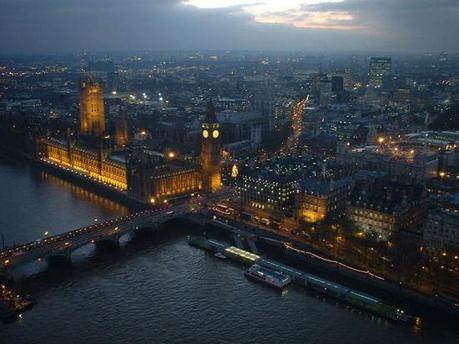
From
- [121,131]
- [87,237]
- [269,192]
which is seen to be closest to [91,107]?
[121,131]

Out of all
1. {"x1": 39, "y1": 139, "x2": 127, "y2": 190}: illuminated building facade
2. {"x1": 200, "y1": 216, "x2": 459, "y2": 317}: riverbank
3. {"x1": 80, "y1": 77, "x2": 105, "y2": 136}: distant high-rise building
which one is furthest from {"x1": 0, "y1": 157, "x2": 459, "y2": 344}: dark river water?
{"x1": 80, "y1": 77, "x2": 105, "y2": 136}: distant high-rise building

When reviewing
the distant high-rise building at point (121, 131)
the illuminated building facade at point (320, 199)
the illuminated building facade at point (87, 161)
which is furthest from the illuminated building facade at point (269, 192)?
the distant high-rise building at point (121, 131)

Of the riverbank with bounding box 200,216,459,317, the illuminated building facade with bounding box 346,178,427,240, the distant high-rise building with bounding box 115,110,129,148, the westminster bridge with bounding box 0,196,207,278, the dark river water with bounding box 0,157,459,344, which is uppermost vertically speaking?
the distant high-rise building with bounding box 115,110,129,148

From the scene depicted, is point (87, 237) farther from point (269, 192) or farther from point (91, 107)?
point (91, 107)

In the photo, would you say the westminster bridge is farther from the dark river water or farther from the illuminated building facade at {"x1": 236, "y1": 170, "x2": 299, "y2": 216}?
the illuminated building facade at {"x1": 236, "y1": 170, "x2": 299, "y2": 216}

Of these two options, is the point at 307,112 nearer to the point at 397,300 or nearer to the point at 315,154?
the point at 315,154

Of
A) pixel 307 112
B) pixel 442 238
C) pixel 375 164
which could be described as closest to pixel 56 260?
pixel 442 238
